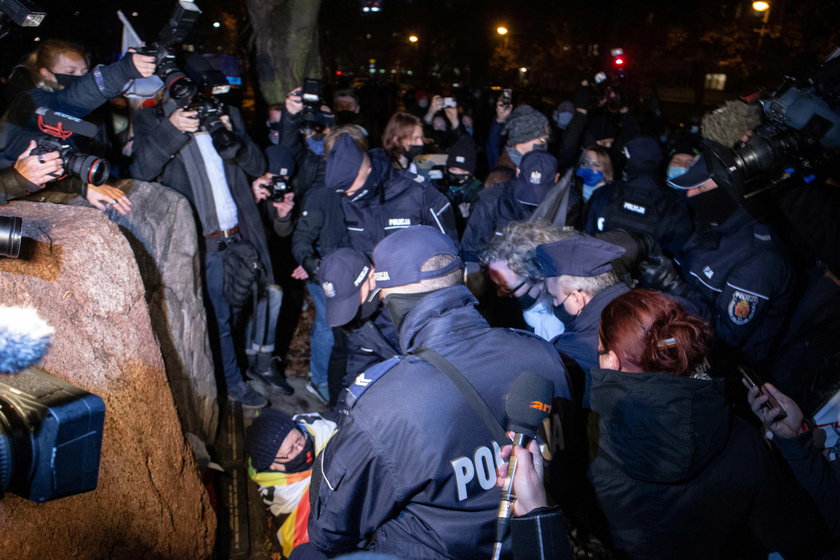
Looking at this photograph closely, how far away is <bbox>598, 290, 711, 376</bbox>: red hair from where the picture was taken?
73.5 inches

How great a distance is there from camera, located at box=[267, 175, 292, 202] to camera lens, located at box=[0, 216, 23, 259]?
9.61 ft

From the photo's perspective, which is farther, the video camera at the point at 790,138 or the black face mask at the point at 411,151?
the black face mask at the point at 411,151

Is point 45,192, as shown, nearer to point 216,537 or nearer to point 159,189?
point 159,189

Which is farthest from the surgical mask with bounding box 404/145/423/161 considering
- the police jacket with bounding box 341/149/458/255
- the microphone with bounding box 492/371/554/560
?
the microphone with bounding box 492/371/554/560

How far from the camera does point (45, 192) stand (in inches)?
112

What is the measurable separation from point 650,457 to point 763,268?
2041mm

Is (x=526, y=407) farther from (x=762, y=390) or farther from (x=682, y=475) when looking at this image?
(x=762, y=390)

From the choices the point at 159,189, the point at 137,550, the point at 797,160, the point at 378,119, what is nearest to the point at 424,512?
the point at 137,550

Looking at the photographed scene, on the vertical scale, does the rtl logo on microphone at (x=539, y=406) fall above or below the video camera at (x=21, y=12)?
below

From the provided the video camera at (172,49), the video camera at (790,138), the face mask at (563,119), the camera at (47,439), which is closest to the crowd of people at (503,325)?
the video camera at (172,49)

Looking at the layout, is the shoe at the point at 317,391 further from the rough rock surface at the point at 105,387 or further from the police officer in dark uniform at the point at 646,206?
the police officer in dark uniform at the point at 646,206

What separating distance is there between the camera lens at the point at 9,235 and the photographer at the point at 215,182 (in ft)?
7.34

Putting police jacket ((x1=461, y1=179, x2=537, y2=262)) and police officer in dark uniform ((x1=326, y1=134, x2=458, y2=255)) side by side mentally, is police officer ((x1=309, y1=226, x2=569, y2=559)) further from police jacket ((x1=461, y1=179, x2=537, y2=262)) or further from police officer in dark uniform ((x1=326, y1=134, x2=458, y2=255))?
police jacket ((x1=461, y1=179, x2=537, y2=262))

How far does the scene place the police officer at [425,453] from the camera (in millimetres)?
1708
